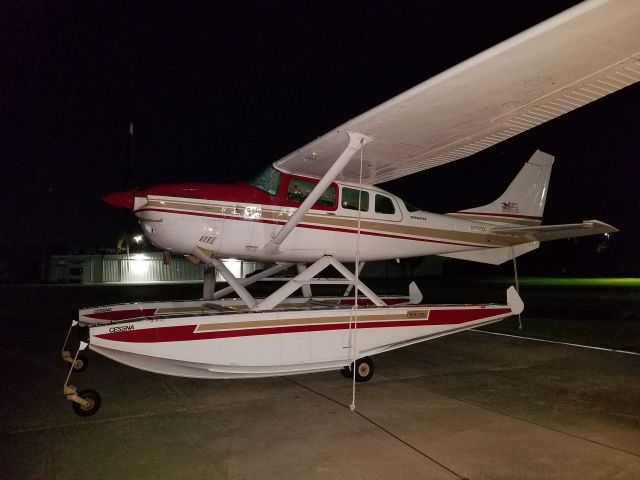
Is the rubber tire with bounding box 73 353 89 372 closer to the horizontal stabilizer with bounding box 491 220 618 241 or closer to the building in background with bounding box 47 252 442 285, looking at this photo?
the horizontal stabilizer with bounding box 491 220 618 241

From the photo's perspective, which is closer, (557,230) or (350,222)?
(350,222)

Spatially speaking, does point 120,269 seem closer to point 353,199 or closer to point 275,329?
point 353,199

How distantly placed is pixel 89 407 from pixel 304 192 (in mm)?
4217

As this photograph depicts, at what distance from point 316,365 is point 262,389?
787 mm

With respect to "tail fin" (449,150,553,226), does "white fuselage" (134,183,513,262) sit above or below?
below

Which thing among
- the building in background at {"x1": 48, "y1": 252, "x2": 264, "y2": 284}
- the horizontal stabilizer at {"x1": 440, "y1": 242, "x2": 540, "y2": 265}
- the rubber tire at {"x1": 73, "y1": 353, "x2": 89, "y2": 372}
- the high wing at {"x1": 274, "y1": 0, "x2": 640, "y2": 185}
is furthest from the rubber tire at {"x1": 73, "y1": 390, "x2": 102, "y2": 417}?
the building in background at {"x1": 48, "y1": 252, "x2": 264, "y2": 284}

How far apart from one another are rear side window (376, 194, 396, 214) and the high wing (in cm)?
69

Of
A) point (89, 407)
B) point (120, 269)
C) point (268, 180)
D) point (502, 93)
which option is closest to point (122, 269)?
point (120, 269)

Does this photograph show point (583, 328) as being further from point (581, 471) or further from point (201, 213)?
point (201, 213)

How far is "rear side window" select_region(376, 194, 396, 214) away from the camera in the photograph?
313 inches

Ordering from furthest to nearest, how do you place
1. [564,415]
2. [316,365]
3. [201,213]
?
1. [201,213]
2. [316,365]
3. [564,415]

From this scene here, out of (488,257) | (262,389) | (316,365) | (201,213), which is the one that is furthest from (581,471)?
(488,257)

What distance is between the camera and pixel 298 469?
3.65 m

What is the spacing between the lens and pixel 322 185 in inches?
249
